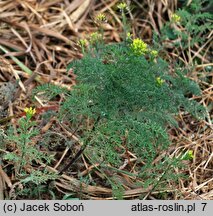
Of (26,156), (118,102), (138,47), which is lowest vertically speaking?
(26,156)

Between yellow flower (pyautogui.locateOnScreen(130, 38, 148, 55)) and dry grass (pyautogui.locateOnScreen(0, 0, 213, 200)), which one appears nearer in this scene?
yellow flower (pyautogui.locateOnScreen(130, 38, 148, 55))

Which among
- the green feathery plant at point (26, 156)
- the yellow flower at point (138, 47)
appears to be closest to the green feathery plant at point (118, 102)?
the yellow flower at point (138, 47)

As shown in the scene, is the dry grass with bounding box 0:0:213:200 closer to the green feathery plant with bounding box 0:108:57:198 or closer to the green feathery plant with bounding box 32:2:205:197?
the green feathery plant with bounding box 0:108:57:198

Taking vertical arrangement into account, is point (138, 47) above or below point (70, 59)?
above

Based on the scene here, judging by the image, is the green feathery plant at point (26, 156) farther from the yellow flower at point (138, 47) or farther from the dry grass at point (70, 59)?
the yellow flower at point (138, 47)

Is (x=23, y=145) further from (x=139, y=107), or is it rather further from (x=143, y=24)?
(x=143, y=24)

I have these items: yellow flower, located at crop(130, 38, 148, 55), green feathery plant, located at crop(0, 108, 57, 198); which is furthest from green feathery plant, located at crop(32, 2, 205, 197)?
green feathery plant, located at crop(0, 108, 57, 198)

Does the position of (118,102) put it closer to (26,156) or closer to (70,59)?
(26,156)

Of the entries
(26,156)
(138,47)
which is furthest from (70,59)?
(138,47)
